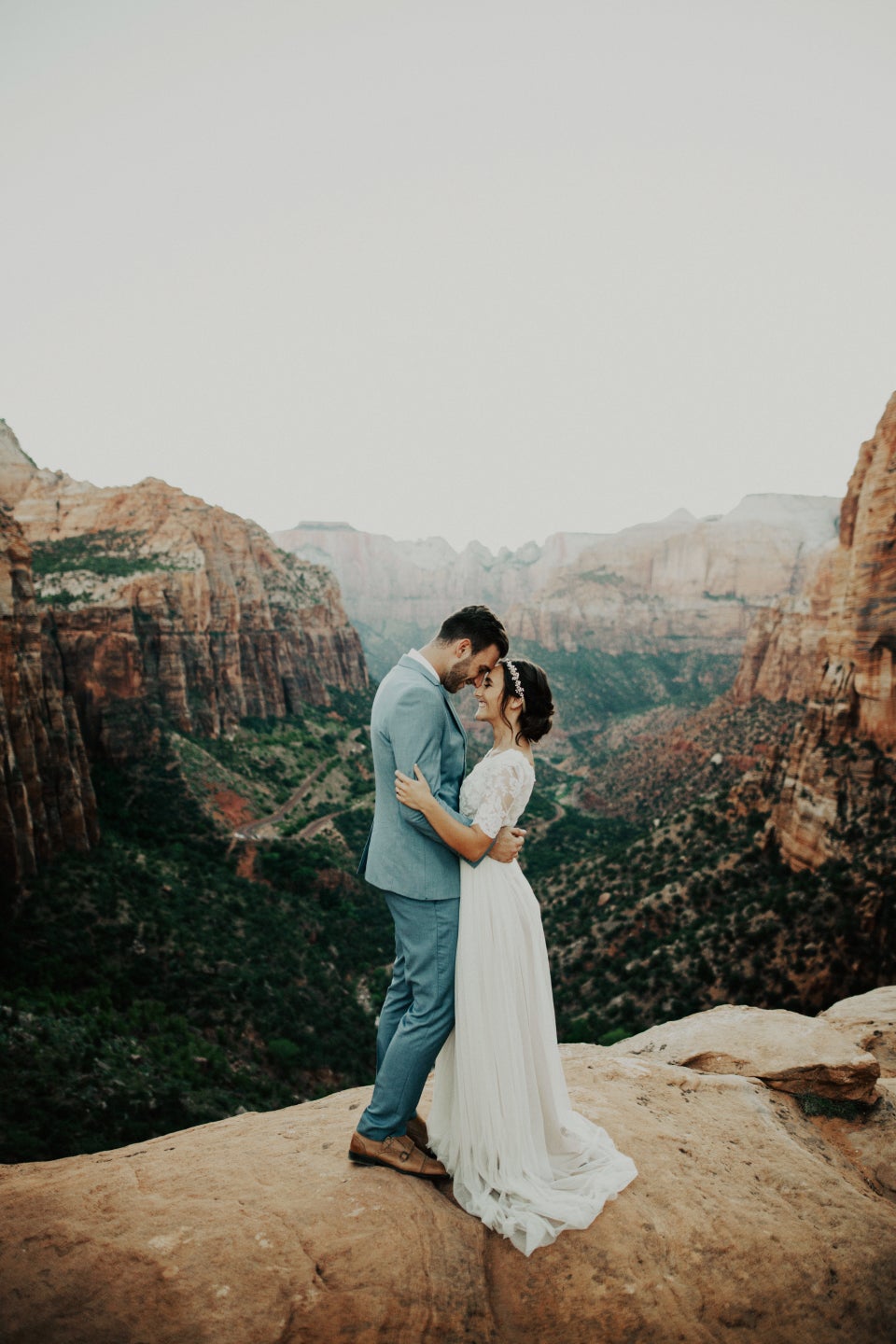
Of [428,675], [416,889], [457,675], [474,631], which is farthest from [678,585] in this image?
[416,889]

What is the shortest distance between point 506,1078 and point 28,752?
22.4 meters

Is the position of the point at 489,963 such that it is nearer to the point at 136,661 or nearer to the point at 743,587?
the point at 136,661

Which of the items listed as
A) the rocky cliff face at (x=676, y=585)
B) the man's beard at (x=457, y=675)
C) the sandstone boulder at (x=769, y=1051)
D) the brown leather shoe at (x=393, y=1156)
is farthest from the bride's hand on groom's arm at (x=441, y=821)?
the rocky cliff face at (x=676, y=585)

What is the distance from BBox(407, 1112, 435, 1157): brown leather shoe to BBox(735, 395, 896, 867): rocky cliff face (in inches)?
808

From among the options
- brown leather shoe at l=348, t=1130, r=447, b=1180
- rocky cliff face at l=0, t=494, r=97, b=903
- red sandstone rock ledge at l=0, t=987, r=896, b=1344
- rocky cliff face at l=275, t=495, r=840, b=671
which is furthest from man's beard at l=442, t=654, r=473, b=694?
rocky cliff face at l=275, t=495, r=840, b=671

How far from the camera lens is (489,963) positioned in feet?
13.4

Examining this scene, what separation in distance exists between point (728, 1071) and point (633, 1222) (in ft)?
9.41

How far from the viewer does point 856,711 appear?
23.8m

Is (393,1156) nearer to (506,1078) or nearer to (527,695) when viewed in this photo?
(506,1078)

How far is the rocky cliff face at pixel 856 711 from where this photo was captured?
2153 centimetres

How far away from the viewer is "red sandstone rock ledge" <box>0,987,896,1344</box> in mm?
2932

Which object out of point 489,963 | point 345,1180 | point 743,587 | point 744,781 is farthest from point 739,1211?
point 743,587

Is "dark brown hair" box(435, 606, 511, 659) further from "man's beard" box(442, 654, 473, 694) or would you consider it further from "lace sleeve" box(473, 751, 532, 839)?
"lace sleeve" box(473, 751, 532, 839)

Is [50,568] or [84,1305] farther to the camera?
[50,568]
